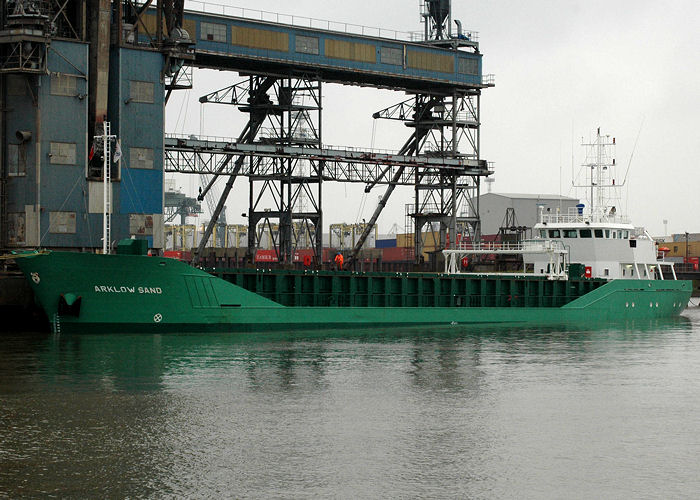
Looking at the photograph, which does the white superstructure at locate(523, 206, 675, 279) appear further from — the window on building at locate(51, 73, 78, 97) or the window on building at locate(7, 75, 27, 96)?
the window on building at locate(7, 75, 27, 96)

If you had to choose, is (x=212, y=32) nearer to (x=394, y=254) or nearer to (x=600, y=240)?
(x=600, y=240)

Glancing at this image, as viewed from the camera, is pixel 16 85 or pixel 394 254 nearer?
pixel 16 85

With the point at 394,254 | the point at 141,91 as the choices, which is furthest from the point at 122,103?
the point at 394,254

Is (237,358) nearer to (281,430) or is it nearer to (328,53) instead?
(281,430)

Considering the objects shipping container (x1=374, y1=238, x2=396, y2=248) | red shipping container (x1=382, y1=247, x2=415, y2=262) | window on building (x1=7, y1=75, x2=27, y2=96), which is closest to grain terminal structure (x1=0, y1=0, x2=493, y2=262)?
window on building (x1=7, y1=75, x2=27, y2=96)

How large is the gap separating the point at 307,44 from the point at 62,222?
946 inches

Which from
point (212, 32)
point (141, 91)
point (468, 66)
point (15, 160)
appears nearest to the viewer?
point (15, 160)

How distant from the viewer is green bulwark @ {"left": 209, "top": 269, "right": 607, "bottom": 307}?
4691 cm

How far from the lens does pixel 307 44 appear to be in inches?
2549

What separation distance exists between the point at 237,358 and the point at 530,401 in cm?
1217

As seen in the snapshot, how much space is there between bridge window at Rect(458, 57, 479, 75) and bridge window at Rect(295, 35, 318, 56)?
13.0 meters

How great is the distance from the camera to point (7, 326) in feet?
149

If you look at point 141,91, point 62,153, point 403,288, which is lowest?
point 403,288

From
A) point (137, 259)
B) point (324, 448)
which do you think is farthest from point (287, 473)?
point (137, 259)
